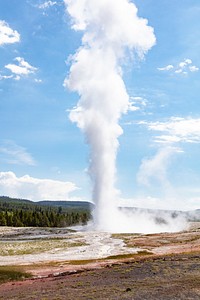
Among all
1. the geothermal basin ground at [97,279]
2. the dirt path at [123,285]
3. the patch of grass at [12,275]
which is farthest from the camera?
the patch of grass at [12,275]

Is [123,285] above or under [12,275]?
above

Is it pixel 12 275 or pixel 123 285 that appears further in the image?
pixel 12 275

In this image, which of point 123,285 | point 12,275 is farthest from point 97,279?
point 12,275

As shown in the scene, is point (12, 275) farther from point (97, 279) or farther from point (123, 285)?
point (123, 285)

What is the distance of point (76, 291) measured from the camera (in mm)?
33375

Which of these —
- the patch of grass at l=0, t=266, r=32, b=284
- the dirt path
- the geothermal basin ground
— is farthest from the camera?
the patch of grass at l=0, t=266, r=32, b=284

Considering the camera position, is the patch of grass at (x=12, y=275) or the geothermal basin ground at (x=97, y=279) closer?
the geothermal basin ground at (x=97, y=279)

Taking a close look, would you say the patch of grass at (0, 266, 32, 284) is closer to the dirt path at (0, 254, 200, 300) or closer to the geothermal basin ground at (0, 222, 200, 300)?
the geothermal basin ground at (0, 222, 200, 300)

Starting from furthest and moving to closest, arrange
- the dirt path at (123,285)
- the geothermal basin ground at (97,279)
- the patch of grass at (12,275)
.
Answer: the patch of grass at (12,275) < the geothermal basin ground at (97,279) < the dirt path at (123,285)

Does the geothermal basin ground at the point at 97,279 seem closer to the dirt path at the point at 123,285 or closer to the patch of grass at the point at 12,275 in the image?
the dirt path at the point at 123,285

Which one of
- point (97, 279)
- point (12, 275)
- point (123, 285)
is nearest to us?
point (123, 285)

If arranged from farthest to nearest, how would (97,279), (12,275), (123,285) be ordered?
1. (12,275)
2. (97,279)
3. (123,285)

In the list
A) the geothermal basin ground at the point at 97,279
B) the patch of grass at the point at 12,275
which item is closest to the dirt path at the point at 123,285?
the geothermal basin ground at the point at 97,279

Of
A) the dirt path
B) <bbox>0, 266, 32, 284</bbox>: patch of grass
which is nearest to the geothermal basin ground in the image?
the dirt path
